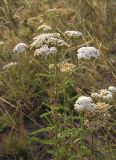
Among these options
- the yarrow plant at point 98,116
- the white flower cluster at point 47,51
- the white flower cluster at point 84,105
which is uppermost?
the white flower cluster at point 47,51

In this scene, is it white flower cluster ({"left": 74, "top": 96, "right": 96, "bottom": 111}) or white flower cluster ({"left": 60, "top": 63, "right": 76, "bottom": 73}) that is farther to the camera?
white flower cluster ({"left": 60, "top": 63, "right": 76, "bottom": 73})

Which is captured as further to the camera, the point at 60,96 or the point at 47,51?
the point at 60,96

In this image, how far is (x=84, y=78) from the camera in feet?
10.6

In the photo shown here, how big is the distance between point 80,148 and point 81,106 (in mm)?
380

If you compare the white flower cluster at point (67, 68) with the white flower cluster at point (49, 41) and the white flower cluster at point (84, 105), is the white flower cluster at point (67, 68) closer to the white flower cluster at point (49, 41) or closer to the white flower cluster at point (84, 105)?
the white flower cluster at point (49, 41)

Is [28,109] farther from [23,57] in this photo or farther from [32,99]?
[23,57]

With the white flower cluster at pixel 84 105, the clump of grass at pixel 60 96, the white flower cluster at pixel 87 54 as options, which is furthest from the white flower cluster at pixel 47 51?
the white flower cluster at pixel 84 105

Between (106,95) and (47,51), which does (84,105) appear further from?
(47,51)

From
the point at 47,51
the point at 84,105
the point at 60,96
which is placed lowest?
the point at 60,96

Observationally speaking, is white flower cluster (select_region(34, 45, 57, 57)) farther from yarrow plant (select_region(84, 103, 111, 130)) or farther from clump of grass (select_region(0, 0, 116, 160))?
yarrow plant (select_region(84, 103, 111, 130))

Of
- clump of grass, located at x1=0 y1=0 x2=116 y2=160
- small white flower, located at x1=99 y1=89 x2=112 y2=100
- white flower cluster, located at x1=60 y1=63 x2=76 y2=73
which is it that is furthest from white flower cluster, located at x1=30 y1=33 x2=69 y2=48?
small white flower, located at x1=99 y1=89 x2=112 y2=100

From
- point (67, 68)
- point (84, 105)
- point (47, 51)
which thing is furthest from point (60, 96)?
point (84, 105)

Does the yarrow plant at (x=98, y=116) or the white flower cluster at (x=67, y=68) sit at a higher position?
the white flower cluster at (x=67, y=68)

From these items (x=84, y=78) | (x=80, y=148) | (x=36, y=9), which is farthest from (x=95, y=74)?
(x=36, y=9)
